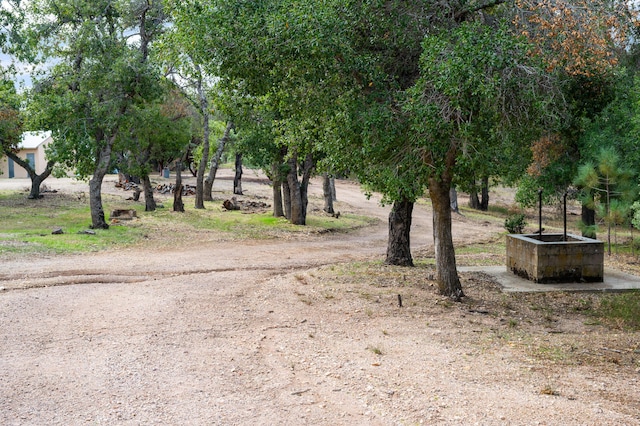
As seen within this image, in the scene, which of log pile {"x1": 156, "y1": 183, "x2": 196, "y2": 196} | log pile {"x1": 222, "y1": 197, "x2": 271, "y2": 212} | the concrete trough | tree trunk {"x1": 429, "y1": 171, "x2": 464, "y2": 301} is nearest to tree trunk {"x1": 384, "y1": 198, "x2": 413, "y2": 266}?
the concrete trough

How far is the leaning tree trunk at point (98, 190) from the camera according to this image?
18.1 meters

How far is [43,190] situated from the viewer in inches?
1172

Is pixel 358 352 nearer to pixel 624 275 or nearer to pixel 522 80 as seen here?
pixel 522 80

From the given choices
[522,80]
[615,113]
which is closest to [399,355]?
[522,80]

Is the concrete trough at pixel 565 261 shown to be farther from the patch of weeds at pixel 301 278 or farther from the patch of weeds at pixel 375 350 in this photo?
the patch of weeds at pixel 375 350

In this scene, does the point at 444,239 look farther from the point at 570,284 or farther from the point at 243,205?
the point at 243,205

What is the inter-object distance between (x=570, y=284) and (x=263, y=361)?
24.1ft

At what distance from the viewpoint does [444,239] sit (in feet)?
33.1

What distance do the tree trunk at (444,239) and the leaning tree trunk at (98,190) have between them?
11482 millimetres

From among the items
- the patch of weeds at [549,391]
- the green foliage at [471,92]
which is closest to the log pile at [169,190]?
the green foliage at [471,92]

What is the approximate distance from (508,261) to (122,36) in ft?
44.2

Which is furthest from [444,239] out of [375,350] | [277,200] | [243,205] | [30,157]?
[30,157]

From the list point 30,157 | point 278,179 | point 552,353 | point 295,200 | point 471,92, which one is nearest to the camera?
point 552,353

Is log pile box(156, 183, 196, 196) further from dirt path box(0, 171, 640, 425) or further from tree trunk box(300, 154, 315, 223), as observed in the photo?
dirt path box(0, 171, 640, 425)
